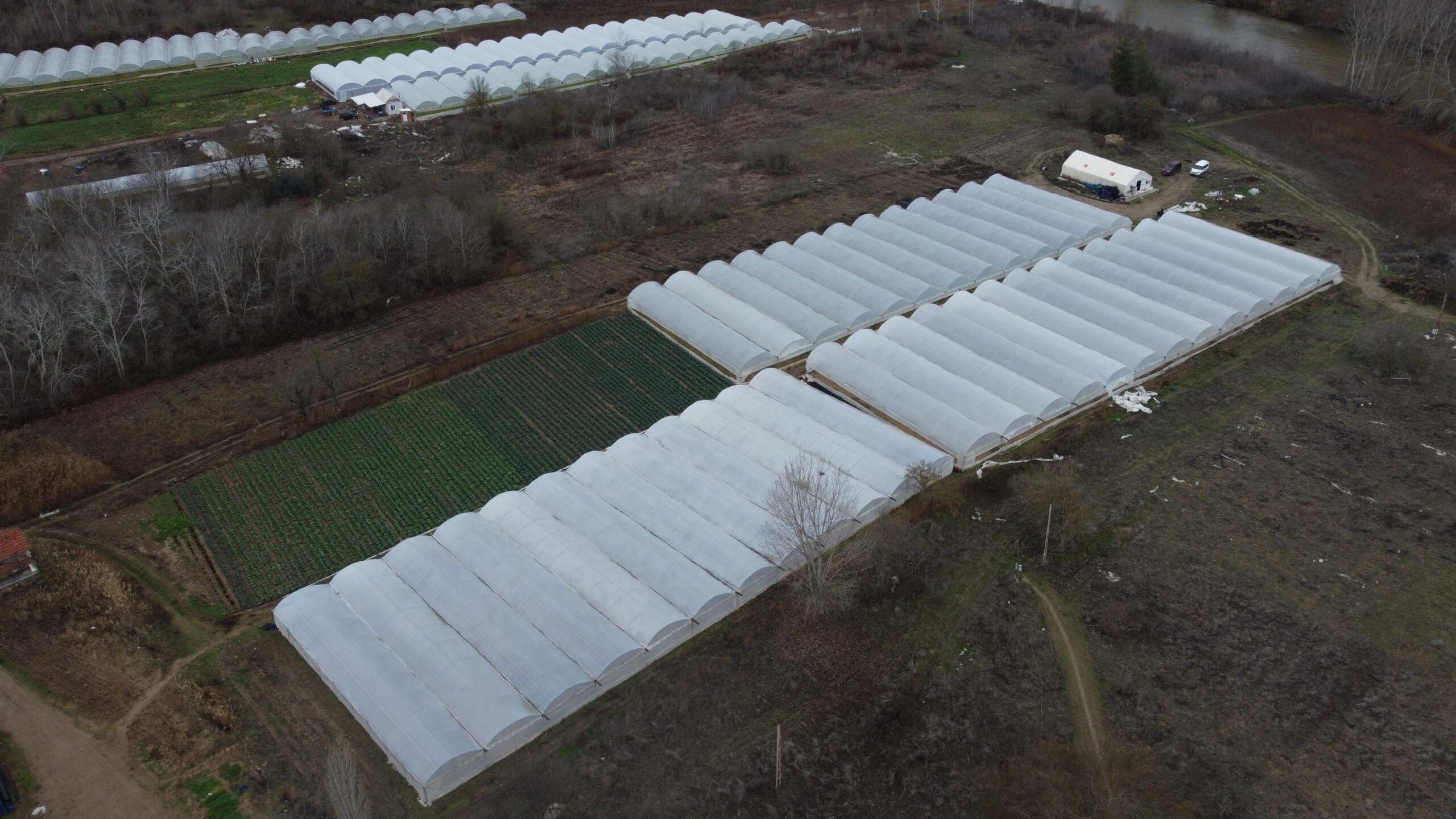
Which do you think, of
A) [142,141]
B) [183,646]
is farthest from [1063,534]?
[142,141]

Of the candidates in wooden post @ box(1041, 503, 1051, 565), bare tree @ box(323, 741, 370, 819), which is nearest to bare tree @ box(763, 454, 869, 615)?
wooden post @ box(1041, 503, 1051, 565)

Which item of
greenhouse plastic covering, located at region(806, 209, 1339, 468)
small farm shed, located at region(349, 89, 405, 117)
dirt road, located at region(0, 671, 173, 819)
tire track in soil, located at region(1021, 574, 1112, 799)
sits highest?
small farm shed, located at region(349, 89, 405, 117)

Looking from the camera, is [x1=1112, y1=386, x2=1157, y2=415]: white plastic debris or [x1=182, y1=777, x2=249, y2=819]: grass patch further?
[x1=1112, y1=386, x2=1157, y2=415]: white plastic debris

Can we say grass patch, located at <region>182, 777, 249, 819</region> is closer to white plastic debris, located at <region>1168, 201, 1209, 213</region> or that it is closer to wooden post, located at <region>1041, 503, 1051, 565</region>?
wooden post, located at <region>1041, 503, 1051, 565</region>

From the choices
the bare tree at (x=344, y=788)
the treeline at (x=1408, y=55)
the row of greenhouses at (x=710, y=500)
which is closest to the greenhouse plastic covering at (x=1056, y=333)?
the row of greenhouses at (x=710, y=500)

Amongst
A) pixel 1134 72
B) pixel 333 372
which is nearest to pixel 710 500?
pixel 333 372
